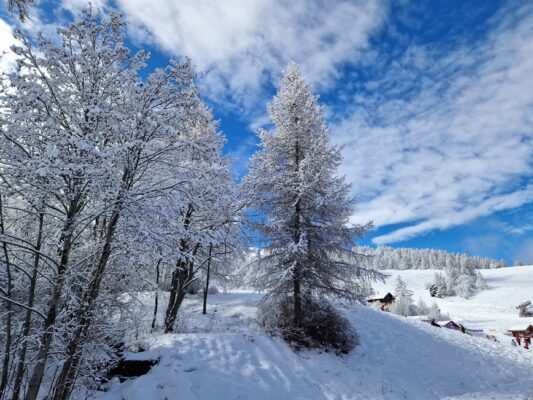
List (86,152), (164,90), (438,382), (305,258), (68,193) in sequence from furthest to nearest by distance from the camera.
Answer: (305,258), (438,382), (164,90), (68,193), (86,152)

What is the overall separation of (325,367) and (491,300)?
3933 inches

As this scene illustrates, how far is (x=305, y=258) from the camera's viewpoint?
14.1 meters

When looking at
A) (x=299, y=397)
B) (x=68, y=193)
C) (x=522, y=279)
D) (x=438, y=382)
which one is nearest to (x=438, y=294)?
(x=522, y=279)

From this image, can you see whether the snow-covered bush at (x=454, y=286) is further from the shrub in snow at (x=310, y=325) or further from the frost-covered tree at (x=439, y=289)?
the shrub in snow at (x=310, y=325)

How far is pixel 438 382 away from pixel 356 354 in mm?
3295

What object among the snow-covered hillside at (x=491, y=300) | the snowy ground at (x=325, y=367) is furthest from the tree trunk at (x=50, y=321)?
the snow-covered hillside at (x=491, y=300)

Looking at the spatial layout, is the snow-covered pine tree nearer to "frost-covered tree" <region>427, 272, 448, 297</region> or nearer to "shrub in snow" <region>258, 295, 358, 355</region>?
"shrub in snow" <region>258, 295, 358, 355</region>

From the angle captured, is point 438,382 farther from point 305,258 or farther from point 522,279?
point 522,279

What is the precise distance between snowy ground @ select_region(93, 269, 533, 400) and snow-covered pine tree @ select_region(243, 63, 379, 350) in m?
2.61

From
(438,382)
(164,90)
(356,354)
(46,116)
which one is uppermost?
(164,90)

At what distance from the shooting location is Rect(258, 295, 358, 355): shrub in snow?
43.8ft

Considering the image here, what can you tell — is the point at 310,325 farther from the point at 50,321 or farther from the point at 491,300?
the point at 491,300

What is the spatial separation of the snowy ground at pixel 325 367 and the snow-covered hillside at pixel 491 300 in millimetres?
31426

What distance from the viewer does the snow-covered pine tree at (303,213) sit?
556 inches
